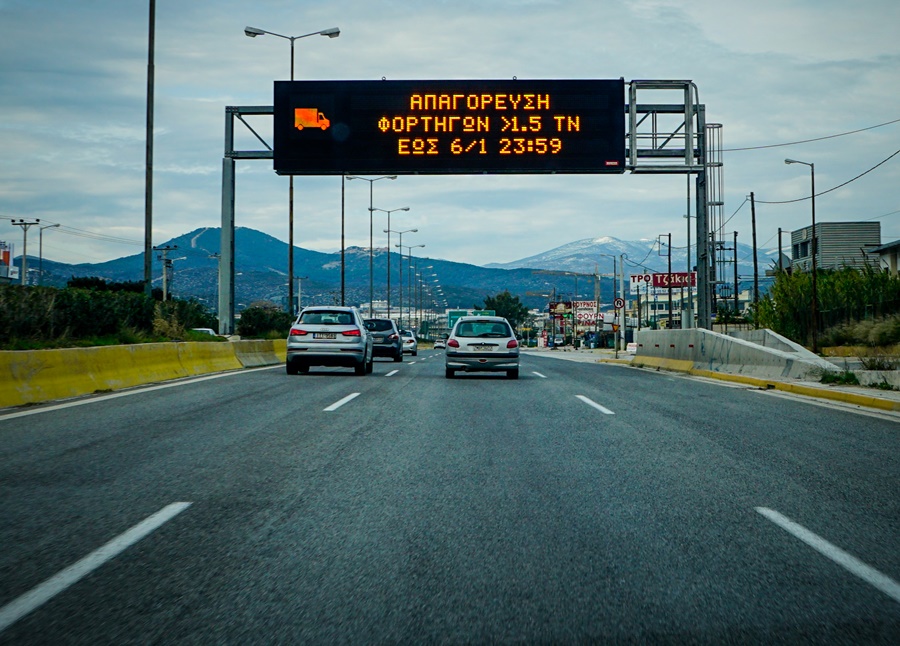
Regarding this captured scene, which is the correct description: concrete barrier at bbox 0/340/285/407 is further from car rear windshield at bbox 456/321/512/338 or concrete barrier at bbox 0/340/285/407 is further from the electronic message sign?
the electronic message sign

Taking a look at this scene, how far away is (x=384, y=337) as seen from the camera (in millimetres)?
31062

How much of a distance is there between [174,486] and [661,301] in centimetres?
18200

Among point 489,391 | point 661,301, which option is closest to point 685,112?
point 489,391

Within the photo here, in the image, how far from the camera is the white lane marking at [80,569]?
3744mm

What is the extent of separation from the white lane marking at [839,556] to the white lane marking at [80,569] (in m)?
3.76

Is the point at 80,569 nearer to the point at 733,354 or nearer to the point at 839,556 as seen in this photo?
the point at 839,556

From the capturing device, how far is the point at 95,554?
4.61m

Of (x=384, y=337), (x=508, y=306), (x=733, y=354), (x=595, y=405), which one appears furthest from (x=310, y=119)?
(x=508, y=306)

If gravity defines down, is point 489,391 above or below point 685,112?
below

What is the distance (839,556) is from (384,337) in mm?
26754

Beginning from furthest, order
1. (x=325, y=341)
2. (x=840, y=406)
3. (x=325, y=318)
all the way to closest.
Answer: (x=325, y=318) < (x=325, y=341) < (x=840, y=406)

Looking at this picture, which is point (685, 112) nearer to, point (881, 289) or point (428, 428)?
point (881, 289)

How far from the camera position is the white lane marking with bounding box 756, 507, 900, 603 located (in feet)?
13.6

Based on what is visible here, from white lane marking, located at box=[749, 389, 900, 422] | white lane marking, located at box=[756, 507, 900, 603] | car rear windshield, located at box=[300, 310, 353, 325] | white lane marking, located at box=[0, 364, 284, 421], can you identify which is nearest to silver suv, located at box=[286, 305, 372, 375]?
car rear windshield, located at box=[300, 310, 353, 325]
